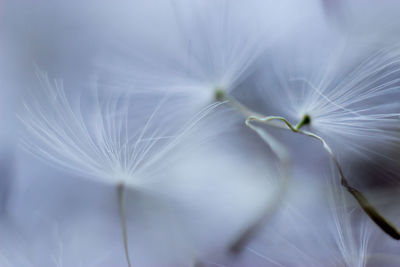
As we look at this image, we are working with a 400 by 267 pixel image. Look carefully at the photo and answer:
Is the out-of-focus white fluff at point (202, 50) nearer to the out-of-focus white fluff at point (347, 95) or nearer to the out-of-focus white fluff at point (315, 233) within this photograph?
the out-of-focus white fluff at point (347, 95)

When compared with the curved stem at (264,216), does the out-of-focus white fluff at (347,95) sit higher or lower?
higher

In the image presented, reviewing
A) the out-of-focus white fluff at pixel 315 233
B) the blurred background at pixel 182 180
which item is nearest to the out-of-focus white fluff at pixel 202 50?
the blurred background at pixel 182 180

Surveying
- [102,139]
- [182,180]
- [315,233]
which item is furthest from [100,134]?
[315,233]

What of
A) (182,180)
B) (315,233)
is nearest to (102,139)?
(182,180)

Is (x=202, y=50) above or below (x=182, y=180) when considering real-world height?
above

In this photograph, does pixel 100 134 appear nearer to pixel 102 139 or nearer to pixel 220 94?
pixel 102 139

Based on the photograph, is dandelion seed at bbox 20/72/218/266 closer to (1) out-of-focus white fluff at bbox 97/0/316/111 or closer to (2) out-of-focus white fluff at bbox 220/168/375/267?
(1) out-of-focus white fluff at bbox 97/0/316/111

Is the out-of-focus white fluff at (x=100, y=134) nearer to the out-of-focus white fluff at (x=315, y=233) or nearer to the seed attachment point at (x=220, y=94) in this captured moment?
the seed attachment point at (x=220, y=94)

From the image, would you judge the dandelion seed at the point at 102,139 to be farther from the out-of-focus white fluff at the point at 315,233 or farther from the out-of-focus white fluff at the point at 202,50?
the out-of-focus white fluff at the point at 315,233

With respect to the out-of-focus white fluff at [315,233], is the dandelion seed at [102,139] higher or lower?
higher

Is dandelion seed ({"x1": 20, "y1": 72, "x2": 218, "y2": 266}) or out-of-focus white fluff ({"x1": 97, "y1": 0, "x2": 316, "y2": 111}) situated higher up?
out-of-focus white fluff ({"x1": 97, "y1": 0, "x2": 316, "y2": 111})

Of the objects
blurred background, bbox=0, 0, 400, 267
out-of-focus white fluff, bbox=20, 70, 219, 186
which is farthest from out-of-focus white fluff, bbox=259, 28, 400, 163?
out-of-focus white fluff, bbox=20, 70, 219, 186

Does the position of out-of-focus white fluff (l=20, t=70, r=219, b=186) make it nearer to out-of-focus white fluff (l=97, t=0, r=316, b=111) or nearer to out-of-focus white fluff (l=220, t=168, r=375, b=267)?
out-of-focus white fluff (l=97, t=0, r=316, b=111)

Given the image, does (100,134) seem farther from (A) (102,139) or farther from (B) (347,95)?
(B) (347,95)
